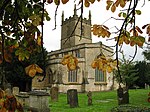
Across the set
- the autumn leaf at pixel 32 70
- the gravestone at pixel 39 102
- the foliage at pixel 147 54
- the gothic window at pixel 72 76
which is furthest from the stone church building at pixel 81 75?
the autumn leaf at pixel 32 70

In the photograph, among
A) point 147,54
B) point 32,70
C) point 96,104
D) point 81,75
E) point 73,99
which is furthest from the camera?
point 81,75

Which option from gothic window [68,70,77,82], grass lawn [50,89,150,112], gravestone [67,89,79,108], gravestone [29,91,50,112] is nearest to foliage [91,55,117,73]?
gravestone [29,91,50,112]

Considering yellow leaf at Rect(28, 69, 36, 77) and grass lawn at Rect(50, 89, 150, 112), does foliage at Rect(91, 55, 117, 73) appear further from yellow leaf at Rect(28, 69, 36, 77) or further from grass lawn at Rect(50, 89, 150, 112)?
grass lawn at Rect(50, 89, 150, 112)

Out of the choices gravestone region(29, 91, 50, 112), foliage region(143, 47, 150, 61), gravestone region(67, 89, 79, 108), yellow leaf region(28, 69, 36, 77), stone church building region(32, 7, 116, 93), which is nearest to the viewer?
yellow leaf region(28, 69, 36, 77)

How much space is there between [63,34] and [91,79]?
20.3 metres

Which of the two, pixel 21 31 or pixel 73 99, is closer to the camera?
pixel 21 31

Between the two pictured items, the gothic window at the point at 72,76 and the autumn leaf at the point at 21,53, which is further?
the gothic window at the point at 72,76

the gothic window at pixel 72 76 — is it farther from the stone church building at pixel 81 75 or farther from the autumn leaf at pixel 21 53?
the autumn leaf at pixel 21 53

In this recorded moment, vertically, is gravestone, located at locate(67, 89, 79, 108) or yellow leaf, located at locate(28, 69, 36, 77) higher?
yellow leaf, located at locate(28, 69, 36, 77)

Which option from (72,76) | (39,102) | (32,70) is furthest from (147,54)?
(32,70)

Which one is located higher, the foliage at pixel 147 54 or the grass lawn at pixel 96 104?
the foliage at pixel 147 54

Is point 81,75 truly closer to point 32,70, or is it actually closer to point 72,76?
point 72,76

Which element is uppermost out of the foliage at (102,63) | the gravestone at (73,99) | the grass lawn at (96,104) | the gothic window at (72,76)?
the gothic window at (72,76)

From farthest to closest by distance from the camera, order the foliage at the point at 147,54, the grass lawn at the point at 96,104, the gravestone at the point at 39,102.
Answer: the foliage at the point at 147,54 < the grass lawn at the point at 96,104 < the gravestone at the point at 39,102
